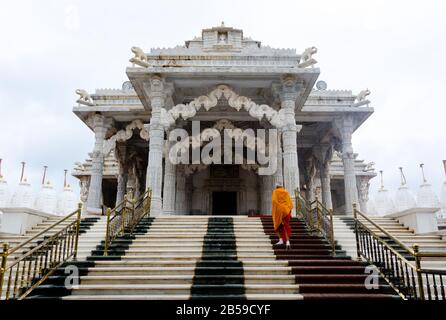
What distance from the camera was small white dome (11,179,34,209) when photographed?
20.6 meters

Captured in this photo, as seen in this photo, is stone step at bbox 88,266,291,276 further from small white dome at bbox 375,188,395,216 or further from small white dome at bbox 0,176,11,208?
small white dome at bbox 375,188,395,216

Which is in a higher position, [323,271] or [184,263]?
[184,263]

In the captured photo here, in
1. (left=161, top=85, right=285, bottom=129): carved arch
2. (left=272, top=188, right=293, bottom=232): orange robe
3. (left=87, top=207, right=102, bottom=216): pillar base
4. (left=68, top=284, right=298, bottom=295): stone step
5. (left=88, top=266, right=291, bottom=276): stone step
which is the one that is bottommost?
(left=68, top=284, right=298, bottom=295): stone step

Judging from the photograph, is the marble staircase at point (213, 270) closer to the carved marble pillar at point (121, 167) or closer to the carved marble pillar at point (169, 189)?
the carved marble pillar at point (169, 189)

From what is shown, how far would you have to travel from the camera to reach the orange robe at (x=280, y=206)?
286 inches

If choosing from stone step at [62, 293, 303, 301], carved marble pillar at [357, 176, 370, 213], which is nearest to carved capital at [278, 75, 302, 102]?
stone step at [62, 293, 303, 301]

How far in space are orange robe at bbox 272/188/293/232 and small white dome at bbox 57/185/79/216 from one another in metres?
20.9

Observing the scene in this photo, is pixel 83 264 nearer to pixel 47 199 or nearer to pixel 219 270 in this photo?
pixel 219 270

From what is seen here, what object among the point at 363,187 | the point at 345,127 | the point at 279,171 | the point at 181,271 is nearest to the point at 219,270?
the point at 181,271

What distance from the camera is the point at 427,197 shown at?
806 inches

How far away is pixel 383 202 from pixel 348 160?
42.5 feet

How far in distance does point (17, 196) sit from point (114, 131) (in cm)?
881

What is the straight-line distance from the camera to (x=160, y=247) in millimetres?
7520
